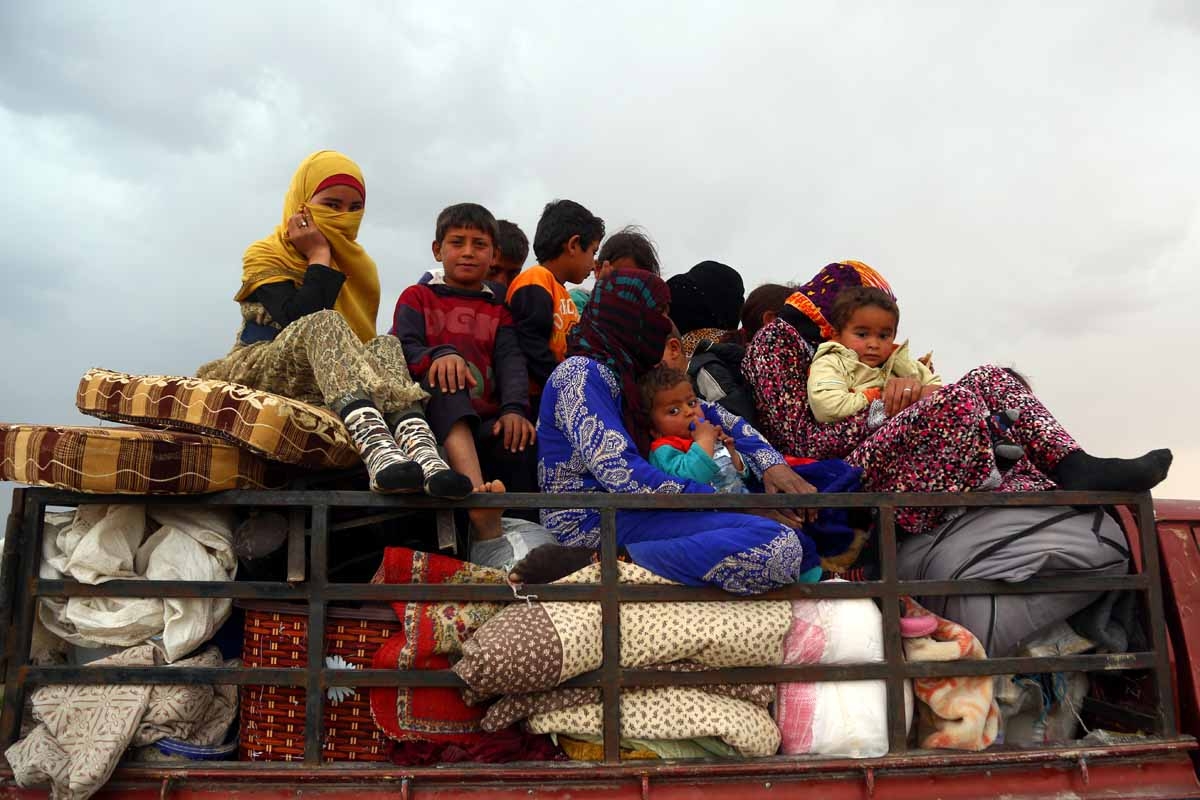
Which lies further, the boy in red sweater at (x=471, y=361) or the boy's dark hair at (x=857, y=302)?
the boy's dark hair at (x=857, y=302)

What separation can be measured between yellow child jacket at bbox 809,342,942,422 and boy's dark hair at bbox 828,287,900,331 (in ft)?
0.45

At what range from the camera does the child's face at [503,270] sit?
4.96m

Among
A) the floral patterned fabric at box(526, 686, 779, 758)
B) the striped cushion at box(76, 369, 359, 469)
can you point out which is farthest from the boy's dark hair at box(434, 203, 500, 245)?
the floral patterned fabric at box(526, 686, 779, 758)

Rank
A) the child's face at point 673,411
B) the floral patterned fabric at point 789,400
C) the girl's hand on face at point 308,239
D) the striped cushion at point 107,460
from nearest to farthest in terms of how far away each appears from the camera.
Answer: the striped cushion at point 107,460 < the child's face at point 673,411 < the floral patterned fabric at point 789,400 < the girl's hand on face at point 308,239

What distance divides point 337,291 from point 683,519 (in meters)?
1.77

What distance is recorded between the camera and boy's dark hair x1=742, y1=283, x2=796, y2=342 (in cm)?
479

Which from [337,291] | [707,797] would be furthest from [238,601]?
[707,797]

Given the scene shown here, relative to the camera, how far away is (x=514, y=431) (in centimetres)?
341

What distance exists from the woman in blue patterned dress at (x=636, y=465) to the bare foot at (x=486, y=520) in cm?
21

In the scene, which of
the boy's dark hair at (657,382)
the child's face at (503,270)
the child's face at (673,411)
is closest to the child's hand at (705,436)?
the child's face at (673,411)

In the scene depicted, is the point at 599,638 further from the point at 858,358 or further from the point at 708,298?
the point at 708,298

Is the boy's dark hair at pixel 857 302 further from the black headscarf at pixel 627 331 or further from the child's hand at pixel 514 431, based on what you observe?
the child's hand at pixel 514 431

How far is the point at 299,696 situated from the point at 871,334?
8.72ft

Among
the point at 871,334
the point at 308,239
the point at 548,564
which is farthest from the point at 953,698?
the point at 308,239
